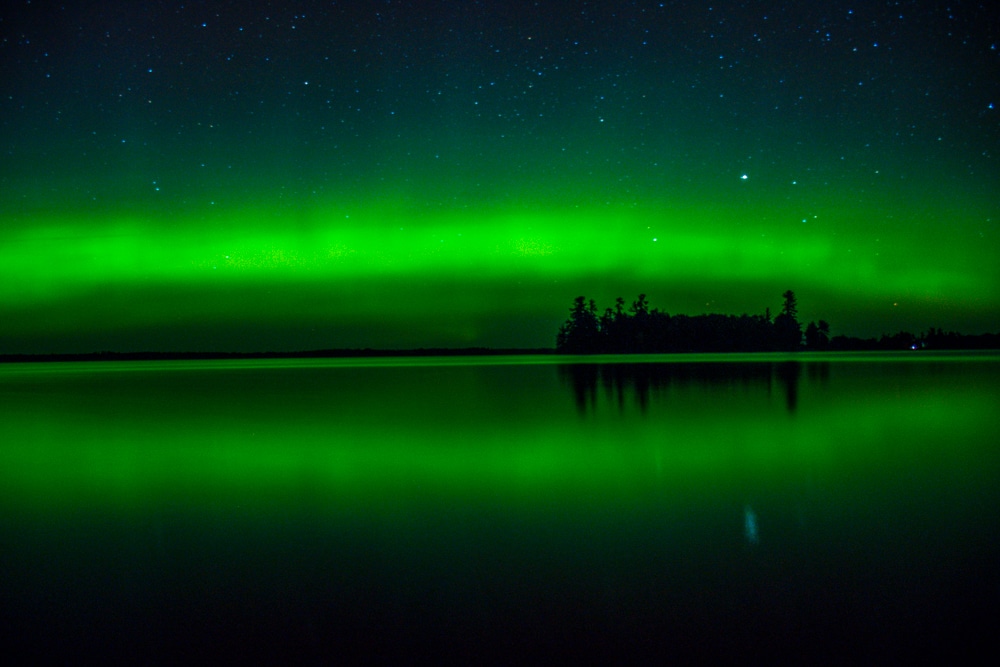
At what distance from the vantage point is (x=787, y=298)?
9688 cm

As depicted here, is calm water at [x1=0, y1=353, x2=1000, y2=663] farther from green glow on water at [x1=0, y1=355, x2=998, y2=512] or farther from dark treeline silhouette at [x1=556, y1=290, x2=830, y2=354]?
dark treeline silhouette at [x1=556, y1=290, x2=830, y2=354]

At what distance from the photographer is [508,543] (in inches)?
181

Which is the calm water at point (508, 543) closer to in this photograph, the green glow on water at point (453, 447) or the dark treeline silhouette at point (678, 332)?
the green glow on water at point (453, 447)

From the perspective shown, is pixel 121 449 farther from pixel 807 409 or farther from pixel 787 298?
pixel 787 298

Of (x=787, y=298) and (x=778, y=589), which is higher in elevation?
(x=787, y=298)

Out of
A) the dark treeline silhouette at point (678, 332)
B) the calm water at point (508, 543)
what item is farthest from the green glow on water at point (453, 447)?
the dark treeline silhouette at point (678, 332)

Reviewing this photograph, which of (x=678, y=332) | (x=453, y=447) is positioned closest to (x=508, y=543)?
(x=453, y=447)

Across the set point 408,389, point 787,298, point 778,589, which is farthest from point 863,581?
point 787,298

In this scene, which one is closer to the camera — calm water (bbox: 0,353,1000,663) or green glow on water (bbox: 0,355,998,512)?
calm water (bbox: 0,353,1000,663)

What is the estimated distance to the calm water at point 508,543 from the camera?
124 inches

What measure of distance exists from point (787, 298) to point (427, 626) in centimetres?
10186

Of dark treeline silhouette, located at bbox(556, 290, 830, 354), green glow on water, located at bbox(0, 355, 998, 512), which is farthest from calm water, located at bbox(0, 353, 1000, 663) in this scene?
dark treeline silhouette, located at bbox(556, 290, 830, 354)

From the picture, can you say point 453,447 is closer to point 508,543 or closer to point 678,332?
point 508,543

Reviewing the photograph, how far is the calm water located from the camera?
3.15 m
